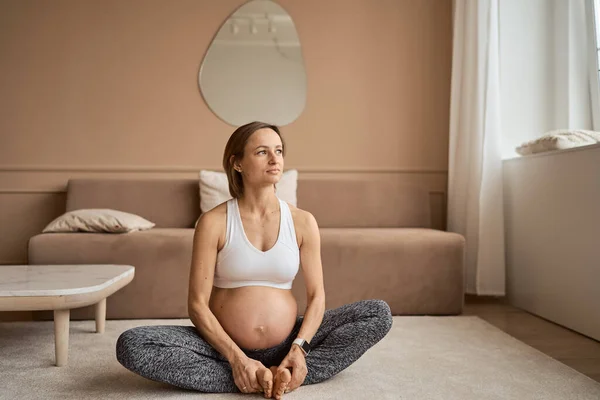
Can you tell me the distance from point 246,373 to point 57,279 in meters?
1.07

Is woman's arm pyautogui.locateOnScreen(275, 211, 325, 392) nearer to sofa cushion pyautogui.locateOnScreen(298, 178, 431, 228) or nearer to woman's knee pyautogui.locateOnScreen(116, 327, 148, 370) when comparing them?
woman's knee pyautogui.locateOnScreen(116, 327, 148, 370)

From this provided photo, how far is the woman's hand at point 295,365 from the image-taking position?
172 cm

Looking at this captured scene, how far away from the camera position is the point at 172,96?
399cm

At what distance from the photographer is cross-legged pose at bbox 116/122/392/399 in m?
1.75

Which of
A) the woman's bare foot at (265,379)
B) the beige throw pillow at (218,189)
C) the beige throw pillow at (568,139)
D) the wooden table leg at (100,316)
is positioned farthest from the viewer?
the beige throw pillow at (218,189)

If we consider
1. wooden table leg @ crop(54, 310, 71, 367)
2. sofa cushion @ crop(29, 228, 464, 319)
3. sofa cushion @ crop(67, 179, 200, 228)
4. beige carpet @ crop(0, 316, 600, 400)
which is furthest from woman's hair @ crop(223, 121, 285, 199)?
sofa cushion @ crop(67, 179, 200, 228)

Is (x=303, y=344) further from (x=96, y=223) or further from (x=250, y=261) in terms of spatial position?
(x=96, y=223)

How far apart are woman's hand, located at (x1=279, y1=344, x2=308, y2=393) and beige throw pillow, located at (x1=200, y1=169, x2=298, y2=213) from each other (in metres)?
1.89

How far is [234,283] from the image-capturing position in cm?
185

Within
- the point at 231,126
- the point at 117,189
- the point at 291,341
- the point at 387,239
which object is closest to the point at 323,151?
the point at 231,126

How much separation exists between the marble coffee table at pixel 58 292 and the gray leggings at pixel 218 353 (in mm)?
430

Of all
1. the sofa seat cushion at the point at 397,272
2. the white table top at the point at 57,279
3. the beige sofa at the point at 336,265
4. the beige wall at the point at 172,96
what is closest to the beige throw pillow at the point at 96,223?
the beige sofa at the point at 336,265

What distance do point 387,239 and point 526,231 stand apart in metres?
0.80

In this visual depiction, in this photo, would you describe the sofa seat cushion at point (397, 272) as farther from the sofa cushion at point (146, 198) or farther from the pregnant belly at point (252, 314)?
the pregnant belly at point (252, 314)
